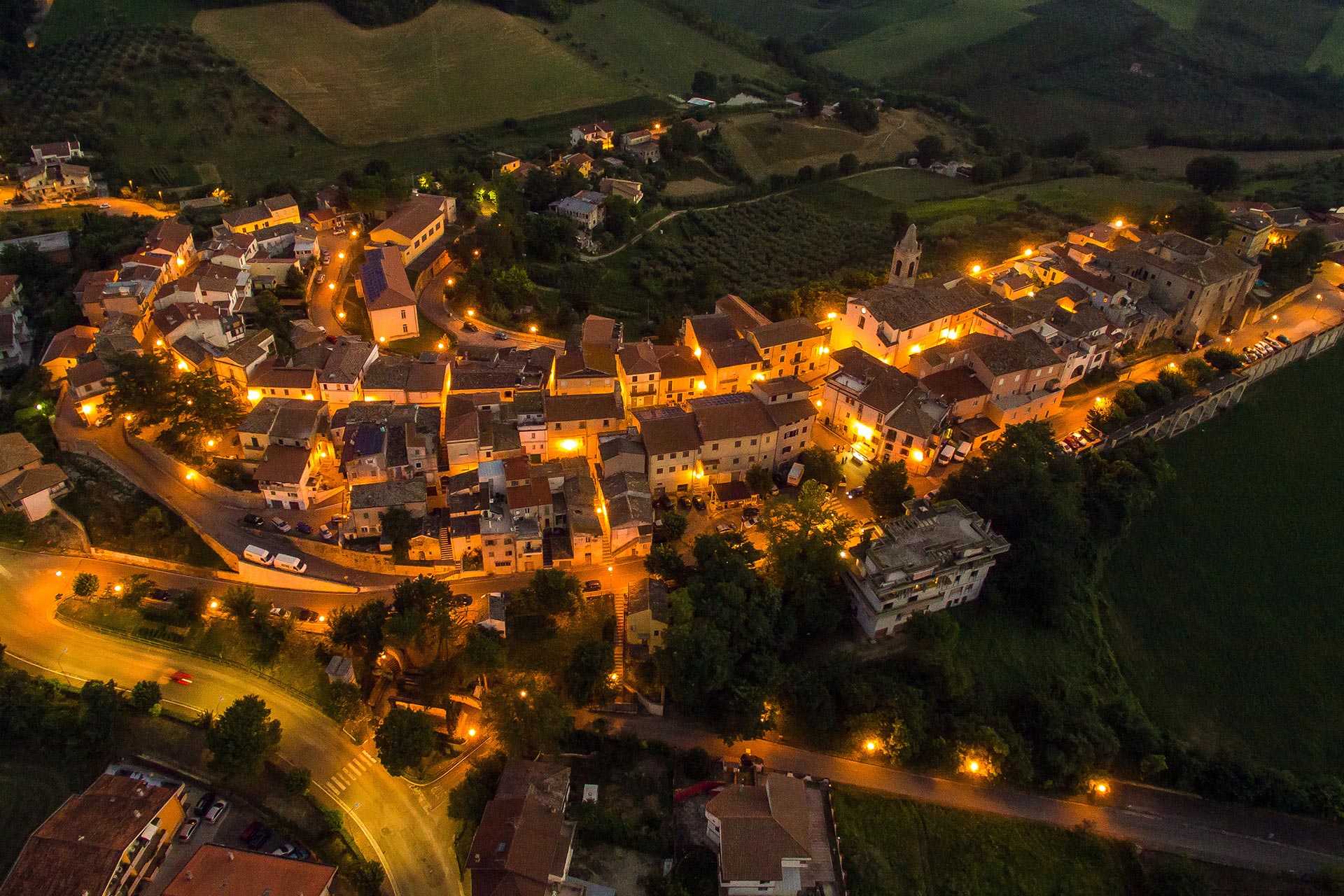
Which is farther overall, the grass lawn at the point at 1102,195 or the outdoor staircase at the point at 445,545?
the grass lawn at the point at 1102,195

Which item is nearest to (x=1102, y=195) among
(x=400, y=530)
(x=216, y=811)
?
(x=400, y=530)

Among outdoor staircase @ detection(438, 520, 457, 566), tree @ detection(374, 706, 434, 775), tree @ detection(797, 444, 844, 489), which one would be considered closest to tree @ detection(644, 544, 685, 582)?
tree @ detection(797, 444, 844, 489)

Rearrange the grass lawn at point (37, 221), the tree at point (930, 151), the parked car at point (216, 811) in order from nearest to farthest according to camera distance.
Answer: the parked car at point (216, 811) → the grass lawn at point (37, 221) → the tree at point (930, 151)

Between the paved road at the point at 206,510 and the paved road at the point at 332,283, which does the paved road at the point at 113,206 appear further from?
the paved road at the point at 206,510

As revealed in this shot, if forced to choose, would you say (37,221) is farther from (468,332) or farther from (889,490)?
(889,490)

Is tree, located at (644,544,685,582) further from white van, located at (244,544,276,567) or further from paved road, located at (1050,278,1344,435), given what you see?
paved road, located at (1050,278,1344,435)

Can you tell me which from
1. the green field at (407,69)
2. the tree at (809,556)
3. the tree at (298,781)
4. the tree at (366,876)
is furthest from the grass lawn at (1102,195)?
the tree at (298,781)
